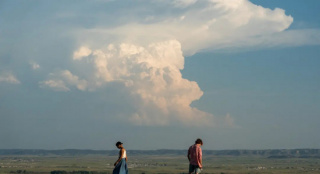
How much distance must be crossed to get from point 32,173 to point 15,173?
20.6ft

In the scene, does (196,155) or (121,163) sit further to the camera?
(121,163)

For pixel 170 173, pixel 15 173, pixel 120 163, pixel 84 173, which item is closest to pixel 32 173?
pixel 15 173

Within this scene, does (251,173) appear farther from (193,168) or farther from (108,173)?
(193,168)

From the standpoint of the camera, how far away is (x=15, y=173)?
7648 inches

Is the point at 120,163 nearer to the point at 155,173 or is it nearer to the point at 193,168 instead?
the point at 193,168

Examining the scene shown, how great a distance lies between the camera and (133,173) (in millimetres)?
194125

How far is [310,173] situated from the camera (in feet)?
650

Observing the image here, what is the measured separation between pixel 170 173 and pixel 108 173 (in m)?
23.1

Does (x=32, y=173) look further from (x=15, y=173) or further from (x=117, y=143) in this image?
(x=117, y=143)

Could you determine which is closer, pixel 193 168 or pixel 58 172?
pixel 193 168

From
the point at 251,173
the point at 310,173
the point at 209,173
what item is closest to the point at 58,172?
the point at 209,173

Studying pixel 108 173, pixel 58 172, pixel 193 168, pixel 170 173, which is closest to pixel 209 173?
pixel 170 173

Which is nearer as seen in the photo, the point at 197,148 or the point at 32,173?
the point at 197,148

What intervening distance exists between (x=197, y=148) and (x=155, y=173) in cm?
17297
